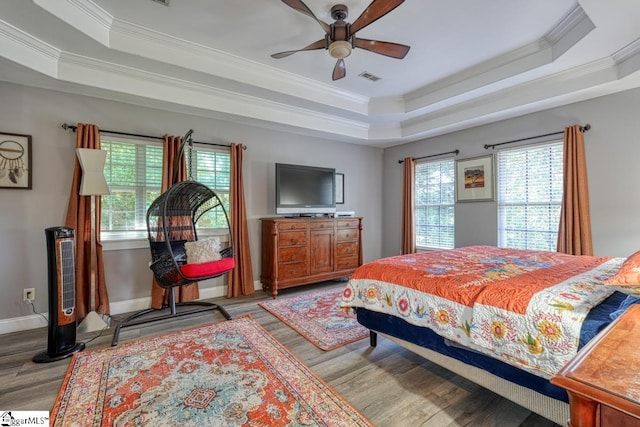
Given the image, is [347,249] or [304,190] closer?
[304,190]

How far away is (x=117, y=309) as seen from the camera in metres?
3.33

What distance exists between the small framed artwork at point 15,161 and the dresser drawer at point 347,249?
3633 millimetres

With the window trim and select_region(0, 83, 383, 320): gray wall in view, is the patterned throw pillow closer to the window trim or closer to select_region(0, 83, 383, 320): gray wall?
select_region(0, 83, 383, 320): gray wall

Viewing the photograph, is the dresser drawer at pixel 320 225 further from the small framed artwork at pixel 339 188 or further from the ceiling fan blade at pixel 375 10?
the ceiling fan blade at pixel 375 10

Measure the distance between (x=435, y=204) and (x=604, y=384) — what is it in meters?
4.57

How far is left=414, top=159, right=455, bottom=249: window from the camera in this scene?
478cm

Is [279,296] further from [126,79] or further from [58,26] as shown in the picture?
[58,26]

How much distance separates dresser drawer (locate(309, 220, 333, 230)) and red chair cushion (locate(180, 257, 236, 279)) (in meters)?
1.40

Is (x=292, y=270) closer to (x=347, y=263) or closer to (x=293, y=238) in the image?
(x=293, y=238)

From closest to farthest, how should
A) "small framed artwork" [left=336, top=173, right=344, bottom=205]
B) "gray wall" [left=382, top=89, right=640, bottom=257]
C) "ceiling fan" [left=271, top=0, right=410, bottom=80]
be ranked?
1. "ceiling fan" [left=271, top=0, right=410, bottom=80]
2. "gray wall" [left=382, top=89, right=640, bottom=257]
3. "small framed artwork" [left=336, top=173, right=344, bottom=205]

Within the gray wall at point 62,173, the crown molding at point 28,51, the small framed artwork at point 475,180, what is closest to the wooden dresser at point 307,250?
the gray wall at point 62,173

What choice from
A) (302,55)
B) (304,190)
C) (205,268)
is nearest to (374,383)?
(205,268)

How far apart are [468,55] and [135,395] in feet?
13.6

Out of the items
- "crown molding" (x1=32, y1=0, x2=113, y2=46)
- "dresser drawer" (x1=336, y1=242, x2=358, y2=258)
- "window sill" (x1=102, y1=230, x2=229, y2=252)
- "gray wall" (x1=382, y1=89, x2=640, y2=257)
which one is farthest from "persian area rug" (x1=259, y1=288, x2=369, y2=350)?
"crown molding" (x1=32, y1=0, x2=113, y2=46)
